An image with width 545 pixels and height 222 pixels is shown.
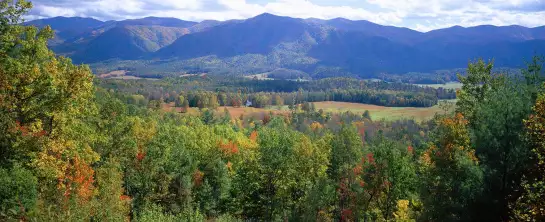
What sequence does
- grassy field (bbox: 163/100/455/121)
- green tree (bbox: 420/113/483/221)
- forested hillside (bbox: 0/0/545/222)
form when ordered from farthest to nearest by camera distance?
grassy field (bbox: 163/100/455/121) → green tree (bbox: 420/113/483/221) → forested hillside (bbox: 0/0/545/222)

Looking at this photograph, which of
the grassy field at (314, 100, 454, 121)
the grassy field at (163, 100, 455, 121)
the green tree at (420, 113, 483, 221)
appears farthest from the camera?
the grassy field at (314, 100, 454, 121)

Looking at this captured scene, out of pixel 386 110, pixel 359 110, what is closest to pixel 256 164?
pixel 359 110

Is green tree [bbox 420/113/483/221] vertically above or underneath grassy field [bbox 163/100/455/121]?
above

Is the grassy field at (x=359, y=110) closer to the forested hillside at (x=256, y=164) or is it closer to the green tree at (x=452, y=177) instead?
the forested hillside at (x=256, y=164)

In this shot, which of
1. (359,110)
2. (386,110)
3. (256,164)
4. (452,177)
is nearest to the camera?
(452,177)

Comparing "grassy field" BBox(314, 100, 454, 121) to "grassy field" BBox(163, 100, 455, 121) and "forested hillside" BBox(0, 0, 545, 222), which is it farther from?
"forested hillside" BBox(0, 0, 545, 222)

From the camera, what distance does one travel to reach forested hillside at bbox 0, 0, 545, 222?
62.6 ft

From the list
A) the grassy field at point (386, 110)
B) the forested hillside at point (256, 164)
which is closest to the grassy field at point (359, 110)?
the grassy field at point (386, 110)

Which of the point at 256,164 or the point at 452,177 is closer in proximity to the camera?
the point at 452,177

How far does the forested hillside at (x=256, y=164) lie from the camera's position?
19.1m

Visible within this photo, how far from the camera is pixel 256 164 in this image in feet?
120

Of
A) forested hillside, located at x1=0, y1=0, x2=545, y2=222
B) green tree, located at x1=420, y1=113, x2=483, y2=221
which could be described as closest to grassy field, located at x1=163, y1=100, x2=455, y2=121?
forested hillside, located at x1=0, y1=0, x2=545, y2=222

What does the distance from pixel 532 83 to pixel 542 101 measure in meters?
12.4

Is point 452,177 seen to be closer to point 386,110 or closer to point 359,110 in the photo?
point 359,110
